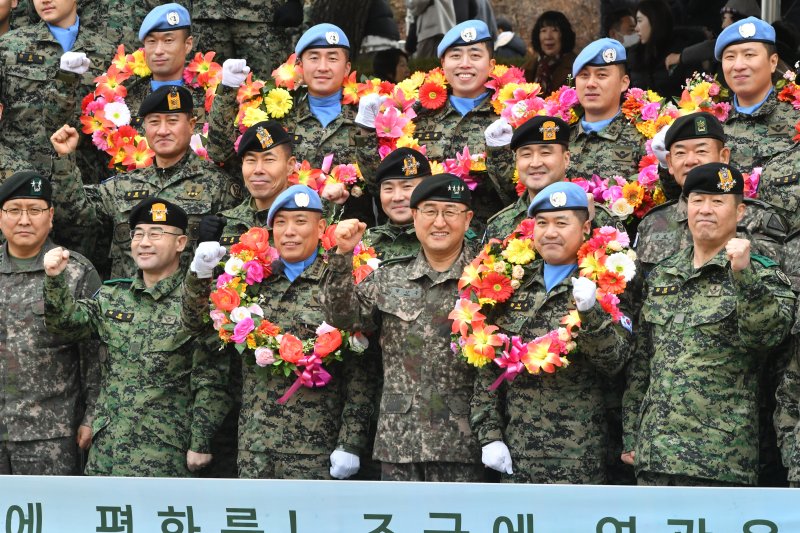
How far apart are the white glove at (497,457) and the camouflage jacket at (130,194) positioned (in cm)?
258

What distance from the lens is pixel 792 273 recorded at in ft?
24.3

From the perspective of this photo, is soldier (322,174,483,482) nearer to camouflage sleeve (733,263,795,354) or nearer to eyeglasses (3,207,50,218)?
camouflage sleeve (733,263,795,354)

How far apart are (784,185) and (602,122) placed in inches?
51.0

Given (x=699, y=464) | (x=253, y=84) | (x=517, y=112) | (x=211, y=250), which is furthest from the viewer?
(x=253, y=84)

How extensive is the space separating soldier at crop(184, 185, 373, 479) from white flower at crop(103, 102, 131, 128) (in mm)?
2125

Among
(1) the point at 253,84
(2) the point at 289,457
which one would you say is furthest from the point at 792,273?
(1) the point at 253,84

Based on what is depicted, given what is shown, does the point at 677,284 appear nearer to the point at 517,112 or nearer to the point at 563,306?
the point at 563,306

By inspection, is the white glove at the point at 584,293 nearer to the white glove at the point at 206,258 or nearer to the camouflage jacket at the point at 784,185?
the camouflage jacket at the point at 784,185

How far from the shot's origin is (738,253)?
6551 mm

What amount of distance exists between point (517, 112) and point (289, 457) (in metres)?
2.52

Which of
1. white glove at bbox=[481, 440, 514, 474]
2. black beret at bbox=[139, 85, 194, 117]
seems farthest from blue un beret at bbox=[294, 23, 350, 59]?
white glove at bbox=[481, 440, 514, 474]

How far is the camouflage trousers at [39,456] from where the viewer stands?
327 inches

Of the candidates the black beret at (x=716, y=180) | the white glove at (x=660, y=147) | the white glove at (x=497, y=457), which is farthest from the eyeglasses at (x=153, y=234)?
the black beret at (x=716, y=180)

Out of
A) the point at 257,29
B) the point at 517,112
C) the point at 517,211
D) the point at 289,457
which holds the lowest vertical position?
the point at 289,457
